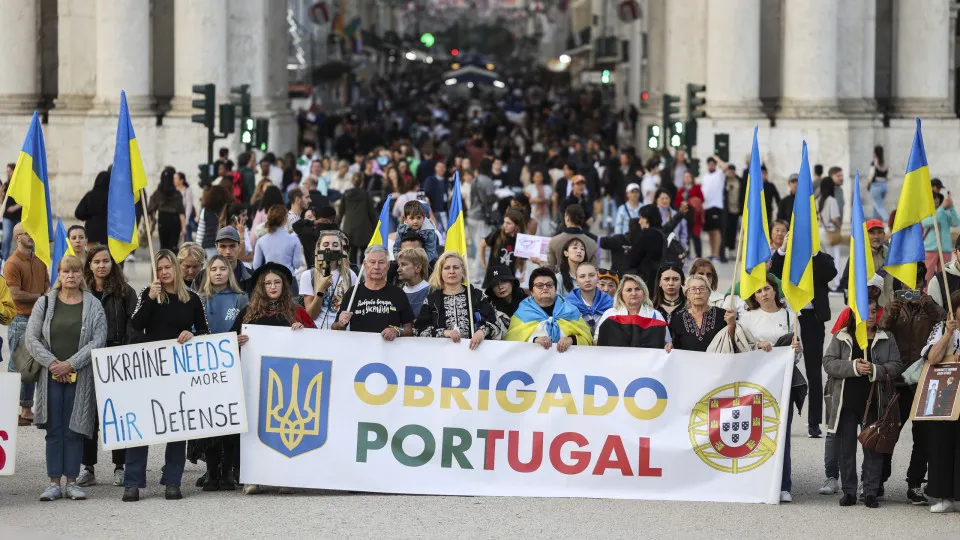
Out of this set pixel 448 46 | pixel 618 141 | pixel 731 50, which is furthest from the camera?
pixel 448 46

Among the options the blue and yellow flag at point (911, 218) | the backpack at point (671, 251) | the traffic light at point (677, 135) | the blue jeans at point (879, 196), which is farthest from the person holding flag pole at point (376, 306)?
the blue jeans at point (879, 196)

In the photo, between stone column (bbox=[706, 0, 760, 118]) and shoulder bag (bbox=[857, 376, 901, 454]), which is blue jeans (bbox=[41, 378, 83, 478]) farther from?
stone column (bbox=[706, 0, 760, 118])

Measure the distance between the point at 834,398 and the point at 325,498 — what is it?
11.0 feet

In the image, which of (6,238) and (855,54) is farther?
(855,54)

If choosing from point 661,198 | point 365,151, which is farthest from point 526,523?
point 365,151

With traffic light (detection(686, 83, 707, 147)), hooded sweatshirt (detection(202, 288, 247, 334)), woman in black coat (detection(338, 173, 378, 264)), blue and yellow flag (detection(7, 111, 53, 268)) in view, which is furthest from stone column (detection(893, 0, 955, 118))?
hooded sweatshirt (detection(202, 288, 247, 334))

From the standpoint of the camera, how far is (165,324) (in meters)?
13.4

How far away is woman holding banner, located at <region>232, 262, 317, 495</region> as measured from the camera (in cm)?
1363

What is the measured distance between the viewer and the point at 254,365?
44.3 ft

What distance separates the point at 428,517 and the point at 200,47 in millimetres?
25012

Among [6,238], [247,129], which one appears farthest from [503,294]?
[247,129]

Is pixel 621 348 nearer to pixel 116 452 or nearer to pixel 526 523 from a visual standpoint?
pixel 526 523

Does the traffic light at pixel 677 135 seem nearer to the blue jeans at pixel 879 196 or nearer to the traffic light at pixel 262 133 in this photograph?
the blue jeans at pixel 879 196

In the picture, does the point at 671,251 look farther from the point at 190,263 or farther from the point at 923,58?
the point at 923,58
